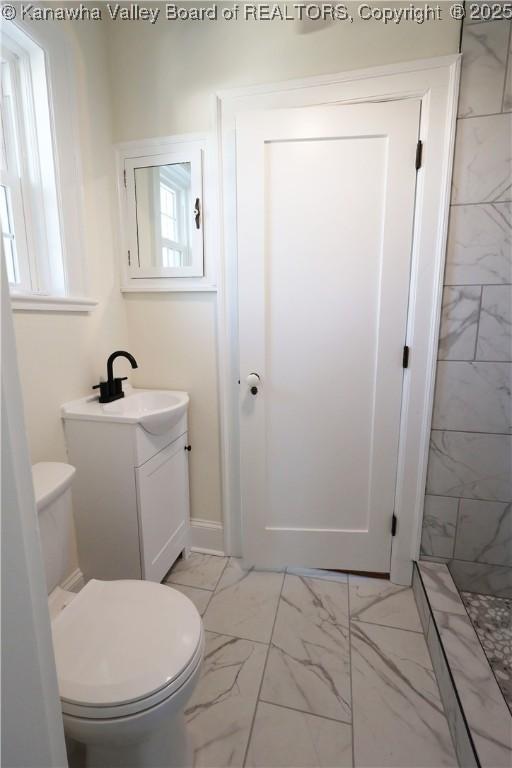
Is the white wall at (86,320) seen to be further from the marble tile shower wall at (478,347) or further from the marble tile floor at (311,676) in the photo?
Answer: the marble tile shower wall at (478,347)

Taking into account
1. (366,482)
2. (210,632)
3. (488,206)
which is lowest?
(210,632)

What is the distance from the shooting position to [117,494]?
132 centimetres

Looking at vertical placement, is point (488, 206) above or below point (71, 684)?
above

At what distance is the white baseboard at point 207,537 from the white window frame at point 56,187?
3.86 ft

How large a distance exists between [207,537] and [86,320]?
1209 mm

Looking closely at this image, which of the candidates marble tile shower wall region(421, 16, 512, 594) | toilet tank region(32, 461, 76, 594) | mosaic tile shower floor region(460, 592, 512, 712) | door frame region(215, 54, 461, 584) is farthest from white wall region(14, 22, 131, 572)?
mosaic tile shower floor region(460, 592, 512, 712)

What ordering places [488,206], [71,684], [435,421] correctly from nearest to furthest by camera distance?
1. [71,684]
2. [488,206]
3. [435,421]

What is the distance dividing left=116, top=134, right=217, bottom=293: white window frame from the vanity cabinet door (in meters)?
0.75

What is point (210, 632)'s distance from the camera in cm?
136

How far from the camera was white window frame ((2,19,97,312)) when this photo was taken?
1.24 meters

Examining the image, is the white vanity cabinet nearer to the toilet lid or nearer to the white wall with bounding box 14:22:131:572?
the white wall with bounding box 14:22:131:572

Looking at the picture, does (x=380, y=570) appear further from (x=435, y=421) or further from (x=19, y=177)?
(x=19, y=177)

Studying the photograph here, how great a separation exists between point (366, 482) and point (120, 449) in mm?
1059

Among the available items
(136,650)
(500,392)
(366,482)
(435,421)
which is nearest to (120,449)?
(136,650)
